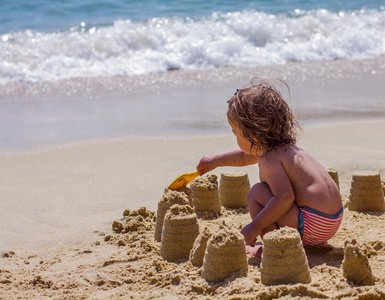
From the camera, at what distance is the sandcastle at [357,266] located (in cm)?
297

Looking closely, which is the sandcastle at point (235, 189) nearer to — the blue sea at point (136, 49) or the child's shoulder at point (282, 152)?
the child's shoulder at point (282, 152)

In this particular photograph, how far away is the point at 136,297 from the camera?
3148mm

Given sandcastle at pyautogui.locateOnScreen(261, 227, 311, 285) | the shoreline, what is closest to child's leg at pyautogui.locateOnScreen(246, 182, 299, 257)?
sandcastle at pyautogui.locateOnScreen(261, 227, 311, 285)

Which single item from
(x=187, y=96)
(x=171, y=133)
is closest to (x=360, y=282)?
(x=171, y=133)

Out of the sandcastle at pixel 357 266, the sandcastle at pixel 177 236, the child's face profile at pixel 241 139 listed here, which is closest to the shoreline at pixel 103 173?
the sandcastle at pixel 177 236

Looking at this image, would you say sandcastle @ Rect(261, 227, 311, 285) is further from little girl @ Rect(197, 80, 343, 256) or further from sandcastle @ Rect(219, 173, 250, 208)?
sandcastle @ Rect(219, 173, 250, 208)

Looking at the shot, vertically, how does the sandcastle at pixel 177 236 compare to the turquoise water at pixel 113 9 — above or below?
below

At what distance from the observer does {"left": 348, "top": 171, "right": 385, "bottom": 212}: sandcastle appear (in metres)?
4.46

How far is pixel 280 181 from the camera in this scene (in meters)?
3.46

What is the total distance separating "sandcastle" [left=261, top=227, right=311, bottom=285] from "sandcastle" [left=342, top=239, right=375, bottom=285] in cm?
22

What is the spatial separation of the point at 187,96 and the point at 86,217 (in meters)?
4.68

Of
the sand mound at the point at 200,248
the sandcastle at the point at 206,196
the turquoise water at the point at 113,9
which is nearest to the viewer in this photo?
the sand mound at the point at 200,248

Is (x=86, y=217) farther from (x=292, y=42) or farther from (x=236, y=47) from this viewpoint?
(x=292, y=42)

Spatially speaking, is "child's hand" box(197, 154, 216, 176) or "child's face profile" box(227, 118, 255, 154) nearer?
"child's face profile" box(227, 118, 255, 154)
